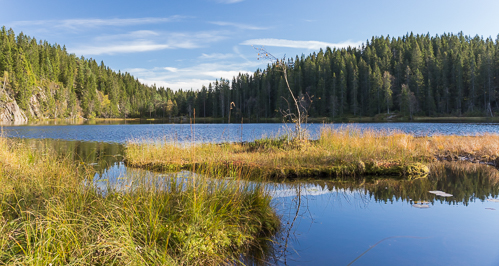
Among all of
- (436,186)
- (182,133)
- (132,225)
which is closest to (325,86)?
(182,133)

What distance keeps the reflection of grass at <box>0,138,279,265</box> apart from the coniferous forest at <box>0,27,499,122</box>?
161ft

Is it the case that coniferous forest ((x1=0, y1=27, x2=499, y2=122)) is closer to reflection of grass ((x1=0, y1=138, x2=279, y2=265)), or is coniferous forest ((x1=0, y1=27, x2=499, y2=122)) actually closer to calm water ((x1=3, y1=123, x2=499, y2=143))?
calm water ((x1=3, y1=123, x2=499, y2=143))

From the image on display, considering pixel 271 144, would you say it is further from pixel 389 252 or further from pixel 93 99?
pixel 93 99

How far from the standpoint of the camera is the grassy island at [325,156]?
30.8 feet

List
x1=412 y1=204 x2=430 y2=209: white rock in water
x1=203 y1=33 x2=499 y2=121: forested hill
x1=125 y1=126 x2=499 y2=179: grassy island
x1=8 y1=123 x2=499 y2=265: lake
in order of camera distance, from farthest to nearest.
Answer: x1=203 y1=33 x2=499 y2=121: forested hill, x1=125 y1=126 x2=499 y2=179: grassy island, x1=412 y1=204 x2=430 y2=209: white rock in water, x1=8 y1=123 x2=499 y2=265: lake

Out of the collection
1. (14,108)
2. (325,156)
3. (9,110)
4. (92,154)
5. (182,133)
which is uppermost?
(14,108)

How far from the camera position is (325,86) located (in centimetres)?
8000

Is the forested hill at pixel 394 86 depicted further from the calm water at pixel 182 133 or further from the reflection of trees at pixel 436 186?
the reflection of trees at pixel 436 186

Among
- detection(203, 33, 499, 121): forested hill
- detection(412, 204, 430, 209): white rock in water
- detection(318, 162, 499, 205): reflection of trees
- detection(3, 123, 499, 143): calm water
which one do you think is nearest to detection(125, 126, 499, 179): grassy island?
detection(318, 162, 499, 205): reflection of trees

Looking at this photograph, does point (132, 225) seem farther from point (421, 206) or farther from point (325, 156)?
point (325, 156)

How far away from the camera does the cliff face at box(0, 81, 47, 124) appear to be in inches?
2250

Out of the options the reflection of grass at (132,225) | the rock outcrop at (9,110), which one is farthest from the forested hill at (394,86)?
the reflection of grass at (132,225)

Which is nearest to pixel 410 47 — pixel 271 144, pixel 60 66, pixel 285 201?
pixel 271 144

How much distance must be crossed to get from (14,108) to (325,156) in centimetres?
7097
